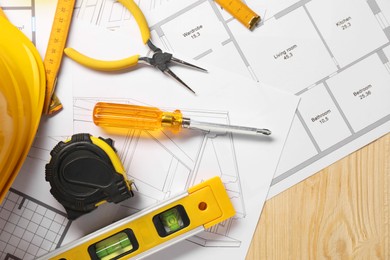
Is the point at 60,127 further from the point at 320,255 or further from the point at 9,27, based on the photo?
the point at 320,255

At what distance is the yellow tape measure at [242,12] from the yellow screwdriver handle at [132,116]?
17 centimetres

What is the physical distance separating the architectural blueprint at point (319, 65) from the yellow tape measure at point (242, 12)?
0.01m

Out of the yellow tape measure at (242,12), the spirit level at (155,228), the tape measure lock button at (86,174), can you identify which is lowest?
the spirit level at (155,228)

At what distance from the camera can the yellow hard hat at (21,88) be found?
2.39 feet

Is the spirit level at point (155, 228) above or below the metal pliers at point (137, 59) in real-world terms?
below

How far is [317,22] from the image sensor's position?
2.49 ft

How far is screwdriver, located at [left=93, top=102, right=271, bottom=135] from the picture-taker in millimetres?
734

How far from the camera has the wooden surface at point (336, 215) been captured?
0.76m

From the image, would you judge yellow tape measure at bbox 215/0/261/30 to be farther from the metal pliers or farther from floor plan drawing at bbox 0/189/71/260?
floor plan drawing at bbox 0/189/71/260

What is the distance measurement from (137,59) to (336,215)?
377 mm

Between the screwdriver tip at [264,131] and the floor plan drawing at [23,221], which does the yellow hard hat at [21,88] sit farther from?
the screwdriver tip at [264,131]

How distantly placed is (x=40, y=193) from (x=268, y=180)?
344 millimetres

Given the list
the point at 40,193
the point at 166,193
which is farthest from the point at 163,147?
the point at 40,193

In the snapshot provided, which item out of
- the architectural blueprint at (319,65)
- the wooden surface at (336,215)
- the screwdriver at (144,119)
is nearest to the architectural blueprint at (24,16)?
the screwdriver at (144,119)
